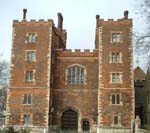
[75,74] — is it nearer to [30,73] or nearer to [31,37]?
[30,73]

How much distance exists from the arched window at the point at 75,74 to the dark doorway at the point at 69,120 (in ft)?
11.1

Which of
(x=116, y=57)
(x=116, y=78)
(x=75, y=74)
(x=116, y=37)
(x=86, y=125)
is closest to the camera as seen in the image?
(x=116, y=78)

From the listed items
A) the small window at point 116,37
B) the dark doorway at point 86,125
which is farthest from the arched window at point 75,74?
the small window at point 116,37

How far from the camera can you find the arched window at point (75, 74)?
1570 inches

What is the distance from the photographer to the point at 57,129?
128ft

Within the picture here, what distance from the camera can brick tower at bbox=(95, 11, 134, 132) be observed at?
121 ft

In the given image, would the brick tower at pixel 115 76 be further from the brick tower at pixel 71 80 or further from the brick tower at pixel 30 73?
the brick tower at pixel 30 73

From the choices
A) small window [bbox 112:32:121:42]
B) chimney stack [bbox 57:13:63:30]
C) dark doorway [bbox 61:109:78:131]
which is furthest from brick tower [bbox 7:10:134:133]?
chimney stack [bbox 57:13:63:30]

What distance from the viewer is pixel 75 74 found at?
4003cm

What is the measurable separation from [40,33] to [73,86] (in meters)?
7.02

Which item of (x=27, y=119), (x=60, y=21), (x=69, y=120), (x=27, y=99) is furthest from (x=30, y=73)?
(x=60, y=21)

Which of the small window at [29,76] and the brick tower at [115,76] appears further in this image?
the small window at [29,76]

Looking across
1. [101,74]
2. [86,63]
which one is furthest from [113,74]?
[86,63]

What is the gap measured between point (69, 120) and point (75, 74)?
5.24 metres
